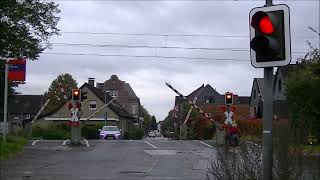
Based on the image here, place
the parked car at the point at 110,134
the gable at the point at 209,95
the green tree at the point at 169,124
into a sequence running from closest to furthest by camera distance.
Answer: the parked car at the point at 110,134, the gable at the point at 209,95, the green tree at the point at 169,124

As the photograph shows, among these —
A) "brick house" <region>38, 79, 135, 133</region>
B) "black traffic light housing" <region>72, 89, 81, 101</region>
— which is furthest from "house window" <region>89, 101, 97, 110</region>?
"black traffic light housing" <region>72, 89, 81, 101</region>

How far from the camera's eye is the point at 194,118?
1970 inches

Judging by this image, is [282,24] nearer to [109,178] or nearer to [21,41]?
[109,178]

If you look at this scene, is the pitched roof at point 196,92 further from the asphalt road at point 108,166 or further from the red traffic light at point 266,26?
the red traffic light at point 266,26


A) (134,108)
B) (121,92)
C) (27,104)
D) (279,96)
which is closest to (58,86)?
(27,104)

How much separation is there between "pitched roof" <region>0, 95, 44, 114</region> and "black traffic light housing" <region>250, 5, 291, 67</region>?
101m

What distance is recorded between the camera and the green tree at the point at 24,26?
3094 centimetres

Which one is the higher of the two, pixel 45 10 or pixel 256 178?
pixel 45 10

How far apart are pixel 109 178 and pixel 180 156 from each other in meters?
8.75

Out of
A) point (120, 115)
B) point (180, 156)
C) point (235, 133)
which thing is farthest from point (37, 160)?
point (120, 115)

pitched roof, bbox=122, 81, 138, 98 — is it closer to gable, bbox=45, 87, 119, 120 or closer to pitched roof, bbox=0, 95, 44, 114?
pitched roof, bbox=0, 95, 44, 114

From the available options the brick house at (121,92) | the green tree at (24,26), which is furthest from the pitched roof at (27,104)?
the green tree at (24,26)

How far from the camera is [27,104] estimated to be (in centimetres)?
11188

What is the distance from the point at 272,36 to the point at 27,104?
106296 millimetres
